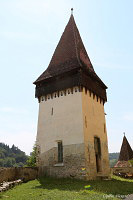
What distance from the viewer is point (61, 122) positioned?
56.5 feet

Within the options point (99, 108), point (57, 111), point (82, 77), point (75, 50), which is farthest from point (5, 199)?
point (75, 50)

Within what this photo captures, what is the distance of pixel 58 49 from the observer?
21.6 metres

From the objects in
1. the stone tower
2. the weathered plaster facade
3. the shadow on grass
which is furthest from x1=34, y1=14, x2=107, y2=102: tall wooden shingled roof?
the shadow on grass

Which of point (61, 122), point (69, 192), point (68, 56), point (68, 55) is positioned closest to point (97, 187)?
point (69, 192)

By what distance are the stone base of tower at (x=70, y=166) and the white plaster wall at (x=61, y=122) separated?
548mm

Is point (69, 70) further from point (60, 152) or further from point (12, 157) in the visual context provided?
point (12, 157)

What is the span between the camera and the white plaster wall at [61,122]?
16.2 metres

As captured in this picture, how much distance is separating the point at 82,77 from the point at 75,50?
3.99 m

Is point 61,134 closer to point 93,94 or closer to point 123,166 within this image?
point 93,94

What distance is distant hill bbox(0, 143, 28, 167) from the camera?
4476 inches

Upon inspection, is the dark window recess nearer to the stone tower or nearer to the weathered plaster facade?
the stone tower

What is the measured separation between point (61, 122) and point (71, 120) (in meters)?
1.04

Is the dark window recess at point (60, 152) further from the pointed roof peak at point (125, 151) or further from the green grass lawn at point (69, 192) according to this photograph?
the pointed roof peak at point (125, 151)

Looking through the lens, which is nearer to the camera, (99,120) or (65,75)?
(65,75)
